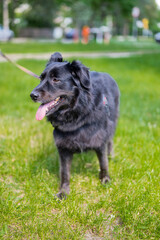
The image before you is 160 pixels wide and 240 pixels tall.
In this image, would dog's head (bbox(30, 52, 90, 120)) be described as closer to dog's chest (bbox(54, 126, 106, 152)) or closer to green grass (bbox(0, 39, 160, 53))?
dog's chest (bbox(54, 126, 106, 152))

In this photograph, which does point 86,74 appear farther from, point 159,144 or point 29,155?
point 159,144

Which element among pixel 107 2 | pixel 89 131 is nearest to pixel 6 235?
pixel 89 131

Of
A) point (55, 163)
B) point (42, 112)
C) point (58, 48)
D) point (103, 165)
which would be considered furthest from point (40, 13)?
point (42, 112)

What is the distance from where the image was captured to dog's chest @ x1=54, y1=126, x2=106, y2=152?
288 centimetres

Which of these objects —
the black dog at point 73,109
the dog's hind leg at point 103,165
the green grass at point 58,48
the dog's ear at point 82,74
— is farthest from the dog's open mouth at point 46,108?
the green grass at point 58,48

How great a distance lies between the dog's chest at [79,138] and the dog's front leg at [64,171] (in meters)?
0.12

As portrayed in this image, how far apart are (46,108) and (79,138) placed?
1.68ft

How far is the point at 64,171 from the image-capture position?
122 inches

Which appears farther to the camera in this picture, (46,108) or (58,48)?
(58,48)

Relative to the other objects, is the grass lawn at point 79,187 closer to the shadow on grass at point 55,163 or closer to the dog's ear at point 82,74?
the shadow on grass at point 55,163

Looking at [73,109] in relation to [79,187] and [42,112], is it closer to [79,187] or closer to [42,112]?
[42,112]

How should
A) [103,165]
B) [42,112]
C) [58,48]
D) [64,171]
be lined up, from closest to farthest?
[42,112]
[64,171]
[103,165]
[58,48]

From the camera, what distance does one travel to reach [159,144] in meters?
4.09

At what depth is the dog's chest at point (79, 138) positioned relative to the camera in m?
2.88
